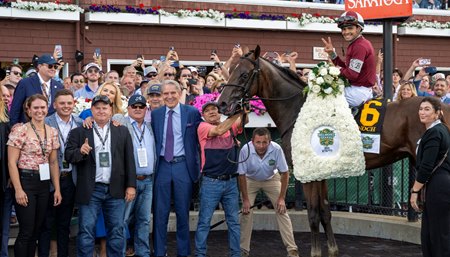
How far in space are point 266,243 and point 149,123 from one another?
277 cm

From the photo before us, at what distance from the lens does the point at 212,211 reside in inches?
358

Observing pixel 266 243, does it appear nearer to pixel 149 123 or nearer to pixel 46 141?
pixel 149 123

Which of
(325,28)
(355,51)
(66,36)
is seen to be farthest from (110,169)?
(325,28)

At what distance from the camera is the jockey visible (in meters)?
9.03

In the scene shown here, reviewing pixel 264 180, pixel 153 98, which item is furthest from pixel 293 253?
pixel 153 98

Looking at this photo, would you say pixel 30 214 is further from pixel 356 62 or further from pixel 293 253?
pixel 356 62

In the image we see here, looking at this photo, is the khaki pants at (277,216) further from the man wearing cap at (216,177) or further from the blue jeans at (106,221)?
the blue jeans at (106,221)

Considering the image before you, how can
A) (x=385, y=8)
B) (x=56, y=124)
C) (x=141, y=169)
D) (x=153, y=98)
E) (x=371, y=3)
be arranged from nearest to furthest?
(x=56, y=124), (x=141, y=169), (x=153, y=98), (x=385, y=8), (x=371, y=3)

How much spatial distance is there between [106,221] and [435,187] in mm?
3552

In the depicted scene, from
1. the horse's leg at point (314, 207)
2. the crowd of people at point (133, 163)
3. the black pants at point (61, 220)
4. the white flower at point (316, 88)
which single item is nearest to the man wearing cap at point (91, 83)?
the crowd of people at point (133, 163)

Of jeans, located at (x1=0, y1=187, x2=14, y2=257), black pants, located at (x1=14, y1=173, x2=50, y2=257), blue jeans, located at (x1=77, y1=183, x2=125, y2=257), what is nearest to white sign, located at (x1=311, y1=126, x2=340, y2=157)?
blue jeans, located at (x1=77, y1=183, x2=125, y2=257)

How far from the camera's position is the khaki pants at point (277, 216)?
9.70m

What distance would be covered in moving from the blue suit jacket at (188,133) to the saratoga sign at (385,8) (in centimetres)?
416

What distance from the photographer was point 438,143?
7.64 metres
